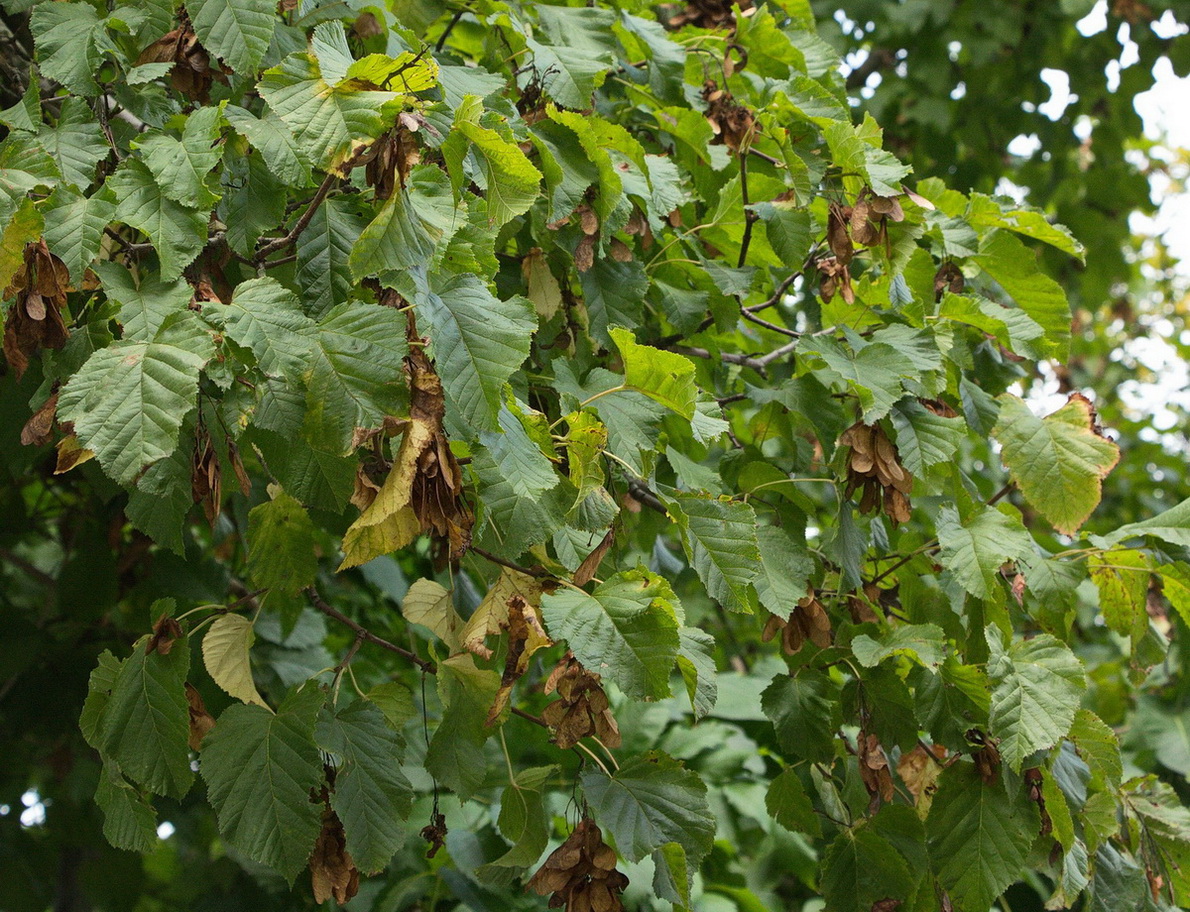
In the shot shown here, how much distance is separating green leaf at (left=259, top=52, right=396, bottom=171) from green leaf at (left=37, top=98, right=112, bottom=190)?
0.29m

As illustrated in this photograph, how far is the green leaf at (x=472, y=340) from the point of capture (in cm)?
102

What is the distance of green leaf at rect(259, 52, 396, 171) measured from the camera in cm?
102

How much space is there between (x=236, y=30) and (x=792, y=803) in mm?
1153

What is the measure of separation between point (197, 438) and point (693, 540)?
0.54 meters

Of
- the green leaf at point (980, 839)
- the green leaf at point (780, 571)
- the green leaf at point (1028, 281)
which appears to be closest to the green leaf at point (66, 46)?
the green leaf at point (780, 571)

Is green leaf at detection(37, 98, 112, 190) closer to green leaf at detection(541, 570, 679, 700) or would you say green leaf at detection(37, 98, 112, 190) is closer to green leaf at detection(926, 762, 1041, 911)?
green leaf at detection(541, 570, 679, 700)

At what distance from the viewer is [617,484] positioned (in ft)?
4.50

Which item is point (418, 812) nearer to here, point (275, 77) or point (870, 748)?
point (870, 748)

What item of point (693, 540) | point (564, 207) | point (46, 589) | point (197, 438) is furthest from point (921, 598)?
point (46, 589)

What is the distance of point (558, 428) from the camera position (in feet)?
4.58

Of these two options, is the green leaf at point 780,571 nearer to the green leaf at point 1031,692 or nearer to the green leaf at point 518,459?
the green leaf at point 1031,692

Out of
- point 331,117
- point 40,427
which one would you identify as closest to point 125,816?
point 40,427

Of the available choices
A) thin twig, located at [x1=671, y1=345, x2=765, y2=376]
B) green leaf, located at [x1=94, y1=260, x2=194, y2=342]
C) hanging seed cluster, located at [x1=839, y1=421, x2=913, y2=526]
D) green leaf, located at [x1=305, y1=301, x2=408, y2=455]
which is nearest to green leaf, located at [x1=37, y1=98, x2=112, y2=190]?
green leaf, located at [x1=94, y1=260, x2=194, y2=342]

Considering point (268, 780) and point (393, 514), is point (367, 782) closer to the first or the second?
point (268, 780)
